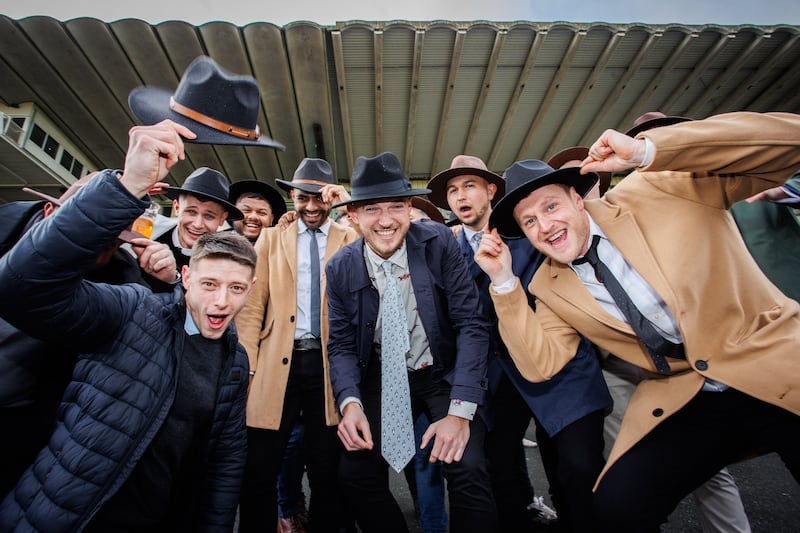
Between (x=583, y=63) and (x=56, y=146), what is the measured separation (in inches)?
435

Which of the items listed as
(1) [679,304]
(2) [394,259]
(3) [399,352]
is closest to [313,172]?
(2) [394,259]

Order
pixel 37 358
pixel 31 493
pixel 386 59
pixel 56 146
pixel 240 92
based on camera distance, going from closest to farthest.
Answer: pixel 31 493, pixel 37 358, pixel 240 92, pixel 386 59, pixel 56 146

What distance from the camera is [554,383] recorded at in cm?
217

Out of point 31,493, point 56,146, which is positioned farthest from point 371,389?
point 56,146

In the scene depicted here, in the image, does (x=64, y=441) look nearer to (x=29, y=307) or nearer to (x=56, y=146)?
(x=29, y=307)

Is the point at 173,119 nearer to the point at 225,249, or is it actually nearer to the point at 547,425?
the point at 225,249

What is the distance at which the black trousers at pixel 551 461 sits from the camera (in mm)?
1956

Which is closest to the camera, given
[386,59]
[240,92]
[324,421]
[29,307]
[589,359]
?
[29,307]

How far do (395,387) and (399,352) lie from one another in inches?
8.2

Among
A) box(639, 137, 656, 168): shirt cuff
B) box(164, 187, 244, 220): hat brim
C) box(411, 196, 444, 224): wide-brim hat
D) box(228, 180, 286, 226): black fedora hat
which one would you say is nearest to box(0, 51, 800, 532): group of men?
box(639, 137, 656, 168): shirt cuff

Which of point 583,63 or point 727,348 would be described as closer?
point 727,348

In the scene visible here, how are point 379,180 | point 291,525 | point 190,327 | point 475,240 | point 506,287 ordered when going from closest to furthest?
point 190,327 < point 506,287 < point 379,180 < point 291,525 < point 475,240

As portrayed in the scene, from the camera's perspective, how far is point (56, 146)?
775cm

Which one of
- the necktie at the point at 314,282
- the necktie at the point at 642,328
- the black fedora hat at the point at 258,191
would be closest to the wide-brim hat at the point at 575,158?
the necktie at the point at 642,328
